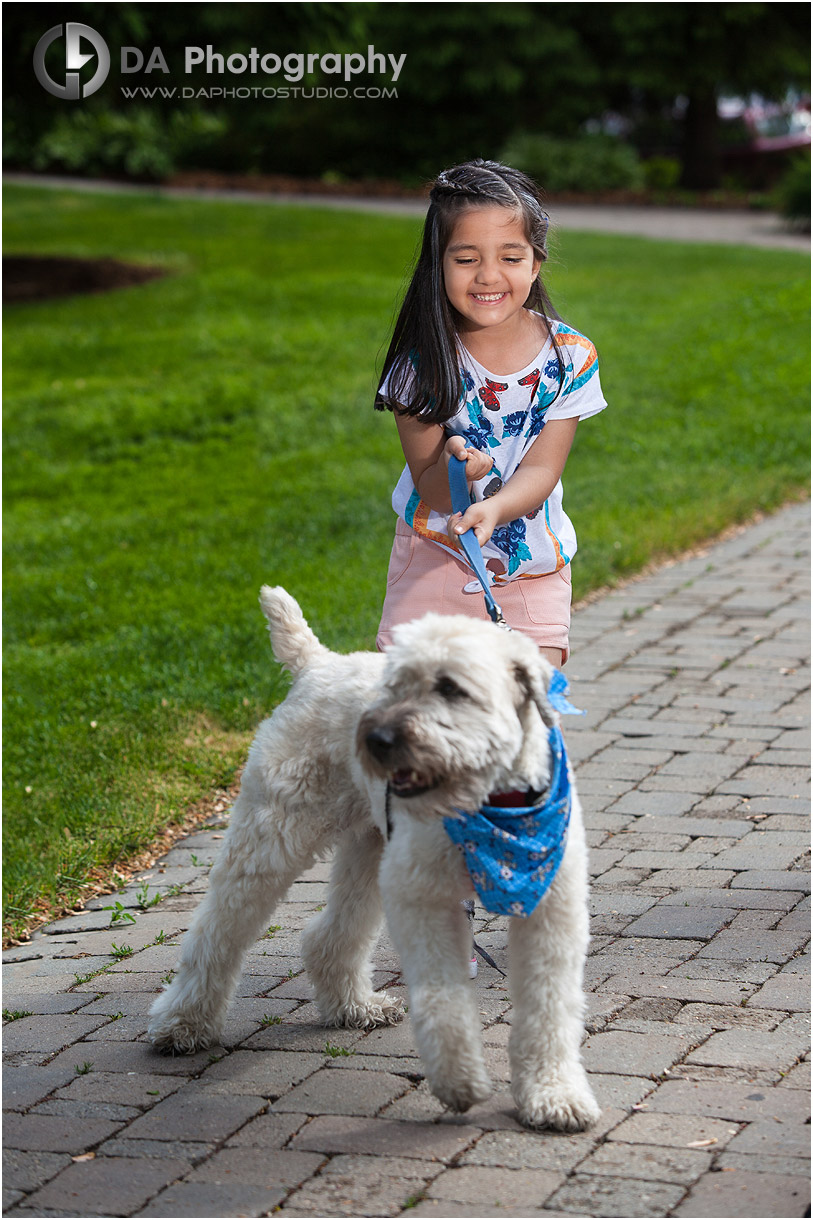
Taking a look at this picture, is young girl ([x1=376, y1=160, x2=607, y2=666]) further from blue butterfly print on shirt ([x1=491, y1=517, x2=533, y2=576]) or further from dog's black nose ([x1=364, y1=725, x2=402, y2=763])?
dog's black nose ([x1=364, y1=725, x2=402, y2=763])

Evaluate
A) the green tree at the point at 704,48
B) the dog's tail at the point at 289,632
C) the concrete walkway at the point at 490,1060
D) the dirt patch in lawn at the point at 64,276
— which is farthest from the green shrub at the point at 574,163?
the dog's tail at the point at 289,632

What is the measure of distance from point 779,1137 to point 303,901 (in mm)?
2044

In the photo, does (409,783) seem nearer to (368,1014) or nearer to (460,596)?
(460,596)

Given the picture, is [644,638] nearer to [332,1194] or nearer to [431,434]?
[431,434]

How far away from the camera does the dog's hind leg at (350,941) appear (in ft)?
12.3

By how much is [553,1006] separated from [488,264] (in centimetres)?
190

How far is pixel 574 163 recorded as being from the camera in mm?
27312

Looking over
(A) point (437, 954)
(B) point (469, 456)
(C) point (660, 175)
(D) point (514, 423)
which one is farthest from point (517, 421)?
(C) point (660, 175)

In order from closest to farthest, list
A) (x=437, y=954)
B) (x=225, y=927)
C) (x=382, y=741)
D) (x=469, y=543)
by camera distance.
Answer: (x=382, y=741) < (x=437, y=954) < (x=469, y=543) < (x=225, y=927)

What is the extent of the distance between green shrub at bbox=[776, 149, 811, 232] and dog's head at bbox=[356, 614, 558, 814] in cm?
2143

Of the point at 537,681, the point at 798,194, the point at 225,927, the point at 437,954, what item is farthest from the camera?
the point at 798,194

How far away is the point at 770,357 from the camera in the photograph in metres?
13.6

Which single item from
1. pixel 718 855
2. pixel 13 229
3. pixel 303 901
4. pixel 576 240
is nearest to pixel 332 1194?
pixel 303 901

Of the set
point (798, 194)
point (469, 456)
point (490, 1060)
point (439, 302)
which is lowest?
point (490, 1060)
